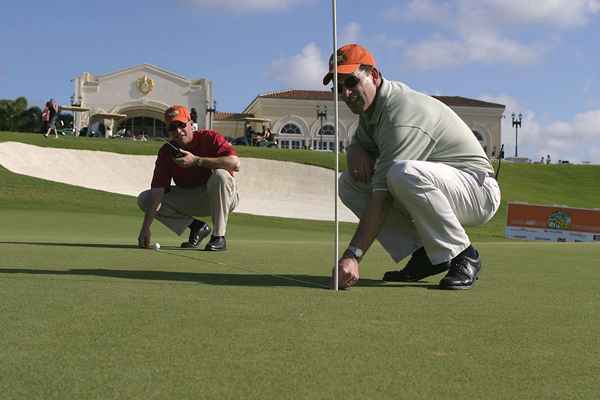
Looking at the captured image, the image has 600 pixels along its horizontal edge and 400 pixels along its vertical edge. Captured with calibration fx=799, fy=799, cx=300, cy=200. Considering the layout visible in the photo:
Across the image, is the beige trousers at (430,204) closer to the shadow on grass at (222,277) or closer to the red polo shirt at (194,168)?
the shadow on grass at (222,277)

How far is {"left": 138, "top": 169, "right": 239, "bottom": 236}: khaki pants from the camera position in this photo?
8.05 meters

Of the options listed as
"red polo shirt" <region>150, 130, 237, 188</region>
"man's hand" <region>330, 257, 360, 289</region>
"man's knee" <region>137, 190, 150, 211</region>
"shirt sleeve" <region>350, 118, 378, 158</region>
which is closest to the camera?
"man's hand" <region>330, 257, 360, 289</region>

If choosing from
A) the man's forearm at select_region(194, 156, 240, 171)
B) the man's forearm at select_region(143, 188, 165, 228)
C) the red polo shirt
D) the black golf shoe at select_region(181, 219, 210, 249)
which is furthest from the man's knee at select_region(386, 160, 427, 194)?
the black golf shoe at select_region(181, 219, 210, 249)

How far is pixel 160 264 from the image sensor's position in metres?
6.14

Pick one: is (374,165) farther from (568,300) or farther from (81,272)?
(81,272)

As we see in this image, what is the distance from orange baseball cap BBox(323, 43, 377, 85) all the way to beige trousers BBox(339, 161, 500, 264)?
0.63m

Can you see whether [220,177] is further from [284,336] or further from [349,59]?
[284,336]

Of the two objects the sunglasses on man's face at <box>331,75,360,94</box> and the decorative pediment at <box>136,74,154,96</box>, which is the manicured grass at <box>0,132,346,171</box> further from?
the decorative pediment at <box>136,74,154,96</box>

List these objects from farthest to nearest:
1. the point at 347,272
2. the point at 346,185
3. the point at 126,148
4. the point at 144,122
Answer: the point at 144,122
the point at 126,148
the point at 346,185
the point at 347,272

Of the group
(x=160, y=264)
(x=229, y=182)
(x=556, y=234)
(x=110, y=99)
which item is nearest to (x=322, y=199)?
(x=556, y=234)

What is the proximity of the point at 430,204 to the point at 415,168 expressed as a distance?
256 millimetres

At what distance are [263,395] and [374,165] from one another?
332 cm

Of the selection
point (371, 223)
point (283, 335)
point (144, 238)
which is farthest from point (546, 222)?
point (283, 335)

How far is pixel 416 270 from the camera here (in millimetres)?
5395
